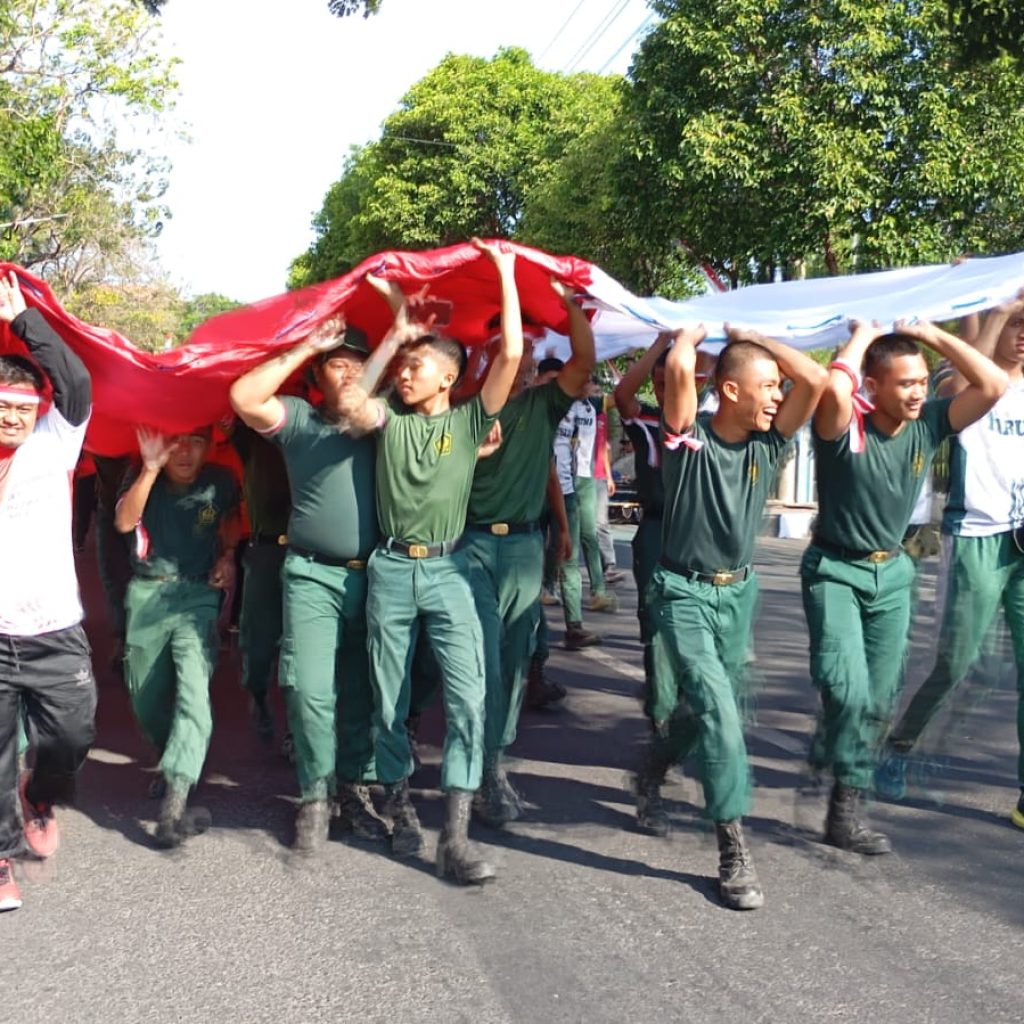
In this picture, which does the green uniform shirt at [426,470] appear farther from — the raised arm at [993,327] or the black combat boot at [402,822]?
the raised arm at [993,327]

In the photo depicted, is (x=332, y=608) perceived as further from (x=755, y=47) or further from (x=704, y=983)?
(x=755, y=47)

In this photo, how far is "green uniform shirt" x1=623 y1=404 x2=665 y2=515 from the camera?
21.3ft

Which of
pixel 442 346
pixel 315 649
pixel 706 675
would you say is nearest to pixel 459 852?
pixel 315 649

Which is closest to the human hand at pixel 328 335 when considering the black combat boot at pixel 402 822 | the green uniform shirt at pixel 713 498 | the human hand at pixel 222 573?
the human hand at pixel 222 573

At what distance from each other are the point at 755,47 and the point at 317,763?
1407cm

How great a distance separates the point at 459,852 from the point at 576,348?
1903 millimetres

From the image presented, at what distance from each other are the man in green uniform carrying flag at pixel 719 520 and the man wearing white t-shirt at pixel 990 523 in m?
0.92

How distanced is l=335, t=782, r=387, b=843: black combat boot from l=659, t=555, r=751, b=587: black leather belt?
148 centimetres

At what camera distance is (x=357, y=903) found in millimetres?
4047

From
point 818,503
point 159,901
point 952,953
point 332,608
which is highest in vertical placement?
point 818,503

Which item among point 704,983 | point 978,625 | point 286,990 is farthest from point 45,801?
point 978,625

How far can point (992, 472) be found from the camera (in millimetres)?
4859

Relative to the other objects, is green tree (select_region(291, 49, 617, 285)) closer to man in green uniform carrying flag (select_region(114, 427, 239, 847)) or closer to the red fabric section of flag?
the red fabric section of flag

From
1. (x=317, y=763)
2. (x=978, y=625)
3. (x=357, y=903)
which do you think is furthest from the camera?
(x=978, y=625)
